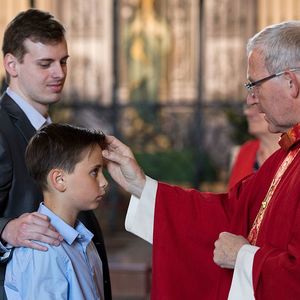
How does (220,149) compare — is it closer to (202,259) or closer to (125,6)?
(125,6)

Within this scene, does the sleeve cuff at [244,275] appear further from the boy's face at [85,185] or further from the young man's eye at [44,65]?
the young man's eye at [44,65]

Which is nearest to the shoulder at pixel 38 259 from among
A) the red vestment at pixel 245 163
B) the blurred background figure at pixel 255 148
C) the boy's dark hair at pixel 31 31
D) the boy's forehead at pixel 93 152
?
the boy's forehead at pixel 93 152

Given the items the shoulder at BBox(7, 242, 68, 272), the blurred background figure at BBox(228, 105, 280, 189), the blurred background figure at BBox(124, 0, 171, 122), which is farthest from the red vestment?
the blurred background figure at BBox(124, 0, 171, 122)

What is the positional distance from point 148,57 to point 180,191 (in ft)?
24.6

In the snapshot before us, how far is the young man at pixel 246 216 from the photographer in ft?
8.23

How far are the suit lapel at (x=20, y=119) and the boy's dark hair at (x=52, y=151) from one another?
0.16 meters

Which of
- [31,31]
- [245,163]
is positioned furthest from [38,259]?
[245,163]

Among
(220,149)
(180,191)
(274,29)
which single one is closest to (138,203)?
(180,191)

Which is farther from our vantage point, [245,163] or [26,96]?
[245,163]

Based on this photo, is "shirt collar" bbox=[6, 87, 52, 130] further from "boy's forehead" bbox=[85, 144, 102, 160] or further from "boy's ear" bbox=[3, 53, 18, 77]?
"boy's forehead" bbox=[85, 144, 102, 160]

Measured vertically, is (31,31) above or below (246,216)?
above

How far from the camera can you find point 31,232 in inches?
100

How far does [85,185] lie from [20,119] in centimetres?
33

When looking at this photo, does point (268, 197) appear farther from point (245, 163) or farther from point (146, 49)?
point (146, 49)
